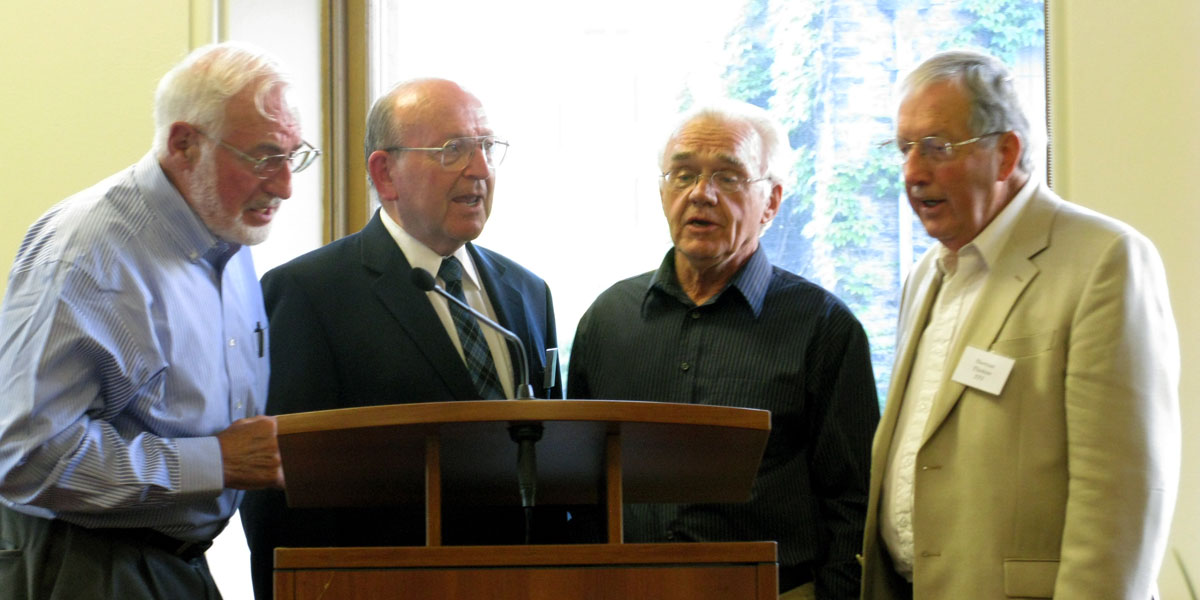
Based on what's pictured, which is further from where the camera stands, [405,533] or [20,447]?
[405,533]

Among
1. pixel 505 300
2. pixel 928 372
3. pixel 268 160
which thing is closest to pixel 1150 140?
pixel 928 372

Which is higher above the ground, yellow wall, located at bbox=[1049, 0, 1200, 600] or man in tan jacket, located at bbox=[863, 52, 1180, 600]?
yellow wall, located at bbox=[1049, 0, 1200, 600]

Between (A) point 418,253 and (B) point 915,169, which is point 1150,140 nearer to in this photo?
(B) point 915,169

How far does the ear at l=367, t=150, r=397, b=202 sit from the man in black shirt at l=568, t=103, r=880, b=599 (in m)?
0.60

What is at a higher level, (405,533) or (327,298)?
(327,298)

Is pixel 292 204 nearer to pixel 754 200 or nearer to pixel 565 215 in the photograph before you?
pixel 565 215

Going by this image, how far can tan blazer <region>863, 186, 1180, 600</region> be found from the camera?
2.16m

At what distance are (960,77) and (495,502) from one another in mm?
1375

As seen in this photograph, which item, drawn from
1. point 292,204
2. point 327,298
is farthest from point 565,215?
point 327,298

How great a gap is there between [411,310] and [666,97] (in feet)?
5.81

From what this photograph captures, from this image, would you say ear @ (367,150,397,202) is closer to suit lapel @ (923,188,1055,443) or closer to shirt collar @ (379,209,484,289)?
shirt collar @ (379,209,484,289)

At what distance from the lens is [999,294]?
240 centimetres

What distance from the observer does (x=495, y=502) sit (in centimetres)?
197

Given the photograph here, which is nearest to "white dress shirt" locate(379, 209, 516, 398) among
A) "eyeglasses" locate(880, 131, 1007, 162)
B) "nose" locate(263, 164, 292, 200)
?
"nose" locate(263, 164, 292, 200)
